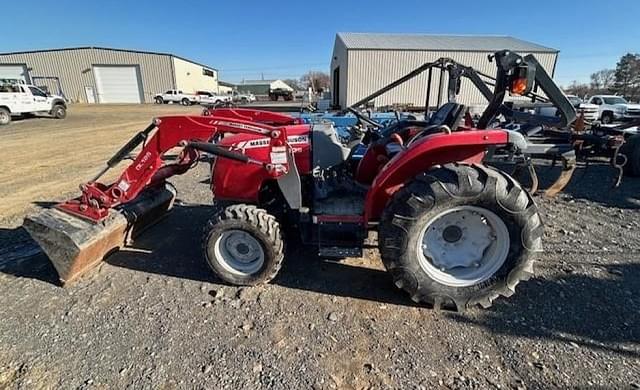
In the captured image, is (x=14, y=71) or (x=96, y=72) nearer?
(x=14, y=71)

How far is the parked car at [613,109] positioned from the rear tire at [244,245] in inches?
849

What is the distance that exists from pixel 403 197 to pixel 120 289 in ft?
8.34

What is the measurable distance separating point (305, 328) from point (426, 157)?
1.59 meters

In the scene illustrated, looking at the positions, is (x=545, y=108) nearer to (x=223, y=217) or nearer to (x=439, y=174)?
(x=439, y=174)

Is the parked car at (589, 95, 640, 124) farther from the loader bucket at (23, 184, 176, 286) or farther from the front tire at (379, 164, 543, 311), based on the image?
the loader bucket at (23, 184, 176, 286)

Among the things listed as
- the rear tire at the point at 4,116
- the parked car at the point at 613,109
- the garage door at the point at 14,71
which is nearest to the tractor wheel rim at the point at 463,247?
the rear tire at the point at 4,116

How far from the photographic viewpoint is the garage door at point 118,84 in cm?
4022

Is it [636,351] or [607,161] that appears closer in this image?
[636,351]

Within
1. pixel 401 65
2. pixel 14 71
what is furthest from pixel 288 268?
pixel 14 71

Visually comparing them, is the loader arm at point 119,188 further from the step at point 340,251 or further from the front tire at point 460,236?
the front tire at point 460,236

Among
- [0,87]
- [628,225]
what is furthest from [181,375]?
[0,87]

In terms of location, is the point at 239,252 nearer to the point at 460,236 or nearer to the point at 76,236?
the point at 76,236

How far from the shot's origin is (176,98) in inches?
1534

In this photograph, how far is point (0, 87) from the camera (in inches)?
634
